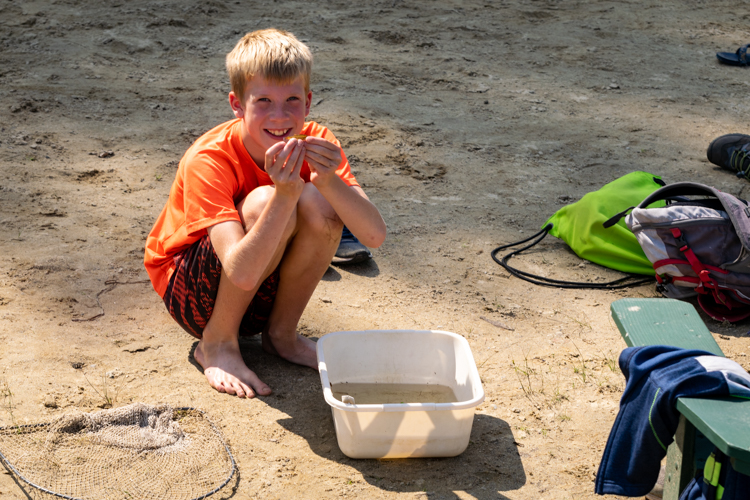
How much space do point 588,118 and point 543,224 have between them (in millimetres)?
1744

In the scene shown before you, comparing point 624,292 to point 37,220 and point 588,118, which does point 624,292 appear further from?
point 37,220

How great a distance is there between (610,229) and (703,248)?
0.49 meters

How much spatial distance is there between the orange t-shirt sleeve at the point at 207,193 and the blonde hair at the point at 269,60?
0.25 metres

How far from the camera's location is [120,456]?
202 cm

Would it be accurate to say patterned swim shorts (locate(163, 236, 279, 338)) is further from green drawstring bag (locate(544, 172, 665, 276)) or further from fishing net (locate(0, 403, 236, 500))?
green drawstring bag (locate(544, 172, 665, 276))

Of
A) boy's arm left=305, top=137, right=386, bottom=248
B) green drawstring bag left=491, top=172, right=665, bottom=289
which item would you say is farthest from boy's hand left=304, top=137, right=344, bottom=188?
green drawstring bag left=491, top=172, right=665, bottom=289

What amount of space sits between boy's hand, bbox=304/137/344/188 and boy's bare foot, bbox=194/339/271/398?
27.4 inches

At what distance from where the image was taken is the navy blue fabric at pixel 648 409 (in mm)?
1392

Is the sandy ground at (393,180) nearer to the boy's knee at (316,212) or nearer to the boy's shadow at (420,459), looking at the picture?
the boy's shadow at (420,459)

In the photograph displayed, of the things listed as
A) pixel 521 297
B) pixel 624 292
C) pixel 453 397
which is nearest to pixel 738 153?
pixel 624 292

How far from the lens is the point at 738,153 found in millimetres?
4328

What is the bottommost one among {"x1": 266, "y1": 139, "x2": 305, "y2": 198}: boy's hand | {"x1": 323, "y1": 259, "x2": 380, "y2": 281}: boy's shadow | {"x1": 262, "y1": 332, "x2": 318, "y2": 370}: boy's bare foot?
{"x1": 323, "y1": 259, "x2": 380, "y2": 281}: boy's shadow

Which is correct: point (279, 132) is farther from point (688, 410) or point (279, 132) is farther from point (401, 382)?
point (688, 410)

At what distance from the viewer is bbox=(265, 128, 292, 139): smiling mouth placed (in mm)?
2277
